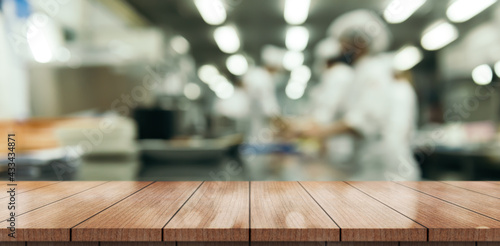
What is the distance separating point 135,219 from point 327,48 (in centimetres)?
141

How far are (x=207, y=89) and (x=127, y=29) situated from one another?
1.89ft

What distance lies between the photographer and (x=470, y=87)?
1.85 metres

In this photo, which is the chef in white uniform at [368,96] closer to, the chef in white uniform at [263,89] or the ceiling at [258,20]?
the ceiling at [258,20]

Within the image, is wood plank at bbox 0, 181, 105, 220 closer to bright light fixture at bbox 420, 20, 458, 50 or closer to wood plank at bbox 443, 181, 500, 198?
wood plank at bbox 443, 181, 500, 198

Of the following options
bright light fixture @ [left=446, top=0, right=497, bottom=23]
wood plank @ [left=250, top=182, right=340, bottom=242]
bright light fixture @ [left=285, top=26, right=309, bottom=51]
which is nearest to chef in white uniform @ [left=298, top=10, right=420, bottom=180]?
bright light fixture @ [left=285, top=26, right=309, bottom=51]

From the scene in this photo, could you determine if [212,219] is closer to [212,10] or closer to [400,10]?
[212,10]

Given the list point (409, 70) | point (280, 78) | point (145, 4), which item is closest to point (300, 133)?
point (280, 78)

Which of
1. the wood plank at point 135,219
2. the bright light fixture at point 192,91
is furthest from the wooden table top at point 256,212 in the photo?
the bright light fixture at point 192,91

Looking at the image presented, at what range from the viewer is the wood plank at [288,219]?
0.69 metres

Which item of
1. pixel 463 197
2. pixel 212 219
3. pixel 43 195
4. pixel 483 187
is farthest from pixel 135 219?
pixel 483 187

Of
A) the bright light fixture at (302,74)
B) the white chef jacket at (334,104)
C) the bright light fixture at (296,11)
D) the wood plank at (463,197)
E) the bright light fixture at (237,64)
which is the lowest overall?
the wood plank at (463,197)

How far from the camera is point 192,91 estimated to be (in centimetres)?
186

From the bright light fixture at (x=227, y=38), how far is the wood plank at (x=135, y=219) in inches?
40.1

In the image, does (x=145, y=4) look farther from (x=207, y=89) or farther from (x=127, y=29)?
(x=207, y=89)
